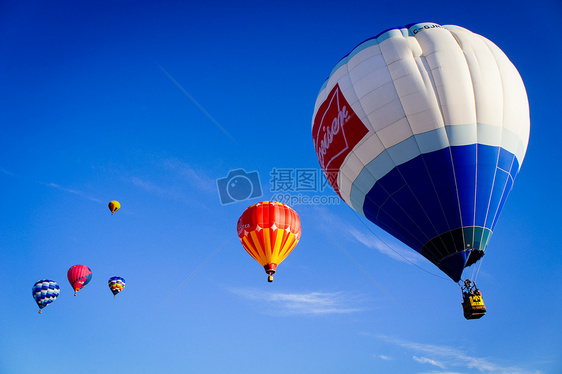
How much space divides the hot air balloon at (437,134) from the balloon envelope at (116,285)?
769 inches

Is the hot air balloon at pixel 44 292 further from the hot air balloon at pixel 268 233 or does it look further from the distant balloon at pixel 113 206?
the hot air balloon at pixel 268 233

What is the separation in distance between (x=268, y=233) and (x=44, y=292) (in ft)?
54.5

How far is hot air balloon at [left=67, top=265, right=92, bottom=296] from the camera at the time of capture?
24266 millimetres

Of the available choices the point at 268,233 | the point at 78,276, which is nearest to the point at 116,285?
the point at 78,276

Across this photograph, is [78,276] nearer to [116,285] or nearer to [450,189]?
[116,285]

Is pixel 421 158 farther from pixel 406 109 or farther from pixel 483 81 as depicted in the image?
pixel 483 81

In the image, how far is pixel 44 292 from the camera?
2353 cm

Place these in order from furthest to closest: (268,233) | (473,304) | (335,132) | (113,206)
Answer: (113,206) → (268,233) → (335,132) → (473,304)

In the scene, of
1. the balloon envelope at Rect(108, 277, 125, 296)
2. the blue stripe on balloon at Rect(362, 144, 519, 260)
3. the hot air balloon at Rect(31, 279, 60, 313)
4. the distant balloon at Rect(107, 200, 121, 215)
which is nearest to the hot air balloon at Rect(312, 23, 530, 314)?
the blue stripe on balloon at Rect(362, 144, 519, 260)

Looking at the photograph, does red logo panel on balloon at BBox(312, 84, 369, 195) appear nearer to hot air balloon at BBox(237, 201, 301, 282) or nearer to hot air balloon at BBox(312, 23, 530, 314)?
hot air balloon at BBox(312, 23, 530, 314)

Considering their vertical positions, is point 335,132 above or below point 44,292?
above

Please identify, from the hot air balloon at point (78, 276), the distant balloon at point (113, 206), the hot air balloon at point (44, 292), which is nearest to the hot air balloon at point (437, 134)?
the distant balloon at point (113, 206)

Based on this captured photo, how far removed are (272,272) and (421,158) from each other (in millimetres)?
7686

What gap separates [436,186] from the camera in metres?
10.3
